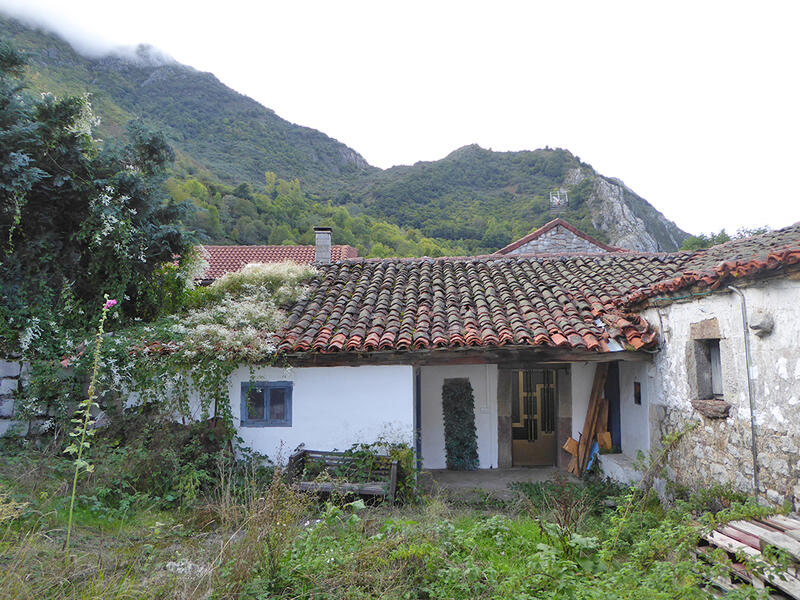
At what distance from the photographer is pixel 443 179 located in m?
46.9

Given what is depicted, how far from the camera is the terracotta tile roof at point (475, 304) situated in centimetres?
760

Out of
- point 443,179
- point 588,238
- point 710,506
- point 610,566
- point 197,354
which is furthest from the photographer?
point 443,179

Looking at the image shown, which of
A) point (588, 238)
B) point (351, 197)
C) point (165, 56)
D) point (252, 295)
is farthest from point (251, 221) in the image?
point (165, 56)

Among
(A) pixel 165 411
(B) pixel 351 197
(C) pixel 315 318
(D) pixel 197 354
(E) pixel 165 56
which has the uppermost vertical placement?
(E) pixel 165 56

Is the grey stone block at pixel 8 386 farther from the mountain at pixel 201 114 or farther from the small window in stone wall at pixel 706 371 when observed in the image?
the mountain at pixel 201 114

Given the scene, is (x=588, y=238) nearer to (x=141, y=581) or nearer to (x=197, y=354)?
(x=197, y=354)

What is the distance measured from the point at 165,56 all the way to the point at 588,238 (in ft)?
222

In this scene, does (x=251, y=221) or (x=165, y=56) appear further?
(x=165, y=56)

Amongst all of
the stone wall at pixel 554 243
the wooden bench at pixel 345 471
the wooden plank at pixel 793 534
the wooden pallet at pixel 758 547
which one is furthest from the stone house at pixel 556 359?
the stone wall at pixel 554 243

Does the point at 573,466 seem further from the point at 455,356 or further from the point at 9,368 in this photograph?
the point at 9,368

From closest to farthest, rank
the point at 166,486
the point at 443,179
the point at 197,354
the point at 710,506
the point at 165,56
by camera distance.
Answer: the point at 710,506 < the point at 166,486 < the point at 197,354 < the point at 443,179 < the point at 165,56

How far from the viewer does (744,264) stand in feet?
17.1

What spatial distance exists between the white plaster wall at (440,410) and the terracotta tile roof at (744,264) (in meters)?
3.51

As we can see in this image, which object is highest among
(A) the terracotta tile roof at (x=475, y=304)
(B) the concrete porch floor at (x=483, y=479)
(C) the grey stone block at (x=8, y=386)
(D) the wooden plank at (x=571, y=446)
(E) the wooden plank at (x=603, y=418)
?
(A) the terracotta tile roof at (x=475, y=304)
